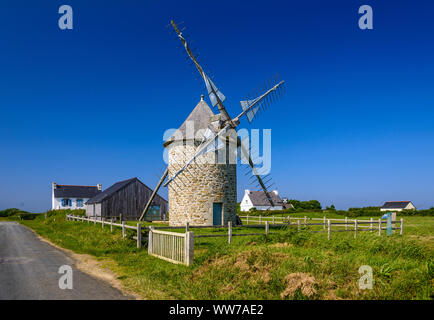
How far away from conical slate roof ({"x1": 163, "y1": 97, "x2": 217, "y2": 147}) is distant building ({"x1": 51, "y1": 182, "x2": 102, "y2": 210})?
4097 centimetres

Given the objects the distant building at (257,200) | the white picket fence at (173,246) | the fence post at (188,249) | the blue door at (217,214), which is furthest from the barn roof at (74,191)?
the fence post at (188,249)

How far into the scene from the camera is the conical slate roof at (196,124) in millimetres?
24219

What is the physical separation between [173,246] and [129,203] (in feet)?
97.8

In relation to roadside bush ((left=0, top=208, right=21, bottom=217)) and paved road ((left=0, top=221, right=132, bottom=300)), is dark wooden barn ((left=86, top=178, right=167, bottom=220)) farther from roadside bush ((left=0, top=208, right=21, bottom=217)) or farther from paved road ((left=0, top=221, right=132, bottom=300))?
roadside bush ((left=0, top=208, right=21, bottom=217))

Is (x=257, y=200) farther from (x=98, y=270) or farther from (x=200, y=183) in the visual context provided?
(x=98, y=270)

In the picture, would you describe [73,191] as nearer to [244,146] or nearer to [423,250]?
[244,146]

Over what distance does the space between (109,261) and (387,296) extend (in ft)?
32.3

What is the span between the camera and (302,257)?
9117 millimetres

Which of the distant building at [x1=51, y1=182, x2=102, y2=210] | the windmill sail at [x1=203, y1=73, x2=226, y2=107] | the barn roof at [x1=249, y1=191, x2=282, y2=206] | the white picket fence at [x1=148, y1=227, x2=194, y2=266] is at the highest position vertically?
Result: the windmill sail at [x1=203, y1=73, x2=226, y2=107]

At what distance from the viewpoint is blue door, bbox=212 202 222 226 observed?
23641 mm

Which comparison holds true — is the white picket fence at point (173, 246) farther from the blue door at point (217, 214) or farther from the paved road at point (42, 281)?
the blue door at point (217, 214)

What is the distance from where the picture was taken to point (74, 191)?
60.7 meters

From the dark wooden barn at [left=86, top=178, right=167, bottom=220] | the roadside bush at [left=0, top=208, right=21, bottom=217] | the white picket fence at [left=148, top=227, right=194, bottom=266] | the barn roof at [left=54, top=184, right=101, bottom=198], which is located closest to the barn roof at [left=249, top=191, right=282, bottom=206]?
the barn roof at [left=54, top=184, right=101, bottom=198]

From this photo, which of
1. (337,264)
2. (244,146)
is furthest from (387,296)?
(244,146)
